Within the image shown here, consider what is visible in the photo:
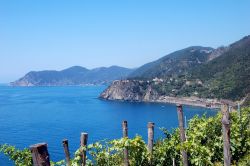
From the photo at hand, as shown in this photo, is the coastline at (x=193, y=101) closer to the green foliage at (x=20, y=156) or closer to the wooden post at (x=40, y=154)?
the green foliage at (x=20, y=156)

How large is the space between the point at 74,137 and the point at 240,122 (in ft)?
201

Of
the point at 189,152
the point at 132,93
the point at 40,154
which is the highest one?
the point at 40,154

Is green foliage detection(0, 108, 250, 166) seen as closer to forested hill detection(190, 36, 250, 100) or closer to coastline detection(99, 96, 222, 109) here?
forested hill detection(190, 36, 250, 100)

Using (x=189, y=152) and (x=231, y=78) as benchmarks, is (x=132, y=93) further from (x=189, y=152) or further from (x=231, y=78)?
(x=189, y=152)

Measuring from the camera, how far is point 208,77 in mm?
191750

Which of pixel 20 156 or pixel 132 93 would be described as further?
pixel 132 93

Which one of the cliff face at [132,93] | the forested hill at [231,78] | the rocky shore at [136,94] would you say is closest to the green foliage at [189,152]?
the forested hill at [231,78]

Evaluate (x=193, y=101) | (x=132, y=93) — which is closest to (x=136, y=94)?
(x=132, y=93)

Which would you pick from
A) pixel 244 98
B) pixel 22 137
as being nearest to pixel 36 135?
pixel 22 137

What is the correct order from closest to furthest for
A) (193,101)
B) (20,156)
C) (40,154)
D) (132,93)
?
1. (40,154)
2. (20,156)
3. (193,101)
4. (132,93)

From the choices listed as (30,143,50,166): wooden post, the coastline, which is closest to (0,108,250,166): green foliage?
(30,143,50,166): wooden post

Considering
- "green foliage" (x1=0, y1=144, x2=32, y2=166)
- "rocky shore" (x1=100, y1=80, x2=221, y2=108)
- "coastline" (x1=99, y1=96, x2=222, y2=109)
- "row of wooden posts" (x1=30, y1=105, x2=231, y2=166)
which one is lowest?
"coastline" (x1=99, y1=96, x2=222, y2=109)

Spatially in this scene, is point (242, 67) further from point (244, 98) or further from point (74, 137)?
point (74, 137)

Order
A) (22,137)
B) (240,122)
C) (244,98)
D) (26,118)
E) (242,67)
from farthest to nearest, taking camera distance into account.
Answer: (242,67) < (244,98) < (26,118) < (22,137) < (240,122)
